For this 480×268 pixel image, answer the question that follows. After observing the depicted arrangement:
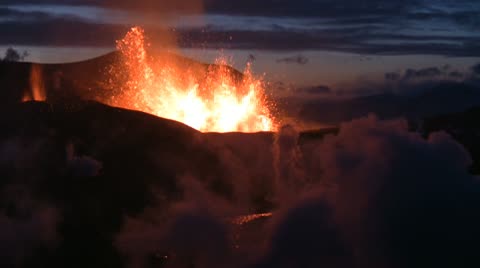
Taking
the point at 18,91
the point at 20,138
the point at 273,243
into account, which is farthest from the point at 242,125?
the point at 273,243

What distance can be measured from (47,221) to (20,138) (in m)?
25.6

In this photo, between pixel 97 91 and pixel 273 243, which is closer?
pixel 273 243

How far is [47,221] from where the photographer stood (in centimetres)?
8325

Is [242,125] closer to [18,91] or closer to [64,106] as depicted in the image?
[64,106]

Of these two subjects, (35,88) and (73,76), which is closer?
(35,88)

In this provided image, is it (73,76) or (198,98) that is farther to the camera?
(73,76)

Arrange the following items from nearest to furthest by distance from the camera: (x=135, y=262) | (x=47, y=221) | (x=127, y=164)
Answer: (x=135, y=262), (x=47, y=221), (x=127, y=164)

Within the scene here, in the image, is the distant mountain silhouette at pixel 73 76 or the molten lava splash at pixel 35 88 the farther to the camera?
the molten lava splash at pixel 35 88

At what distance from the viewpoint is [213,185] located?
3989 inches

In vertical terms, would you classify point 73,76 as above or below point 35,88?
below

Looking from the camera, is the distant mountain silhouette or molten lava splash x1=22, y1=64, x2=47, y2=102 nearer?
the distant mountain silhouette

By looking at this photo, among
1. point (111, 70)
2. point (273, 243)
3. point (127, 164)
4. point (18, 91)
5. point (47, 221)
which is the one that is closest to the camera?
point (273, 243)

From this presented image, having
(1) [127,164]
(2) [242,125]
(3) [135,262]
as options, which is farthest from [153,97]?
(3) [135,262]

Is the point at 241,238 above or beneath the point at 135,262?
above
